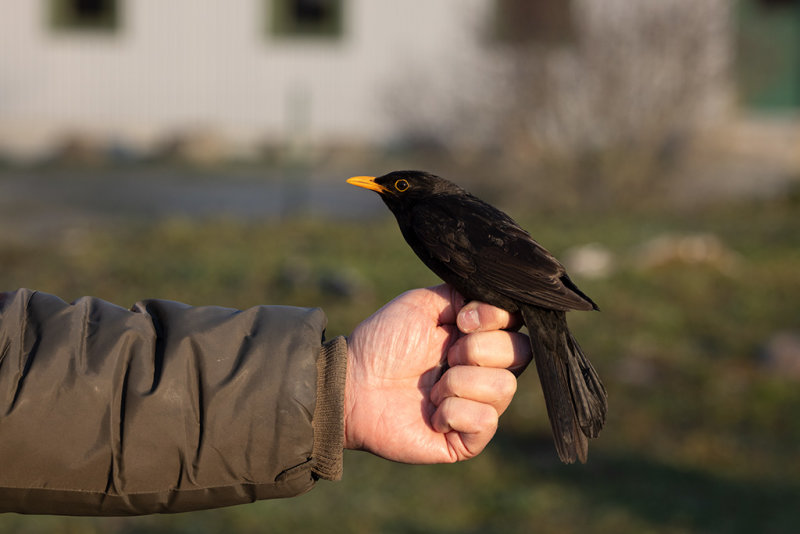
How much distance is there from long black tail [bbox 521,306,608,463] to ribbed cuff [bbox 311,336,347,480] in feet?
1.76

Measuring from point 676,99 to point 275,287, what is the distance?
6.44 meters

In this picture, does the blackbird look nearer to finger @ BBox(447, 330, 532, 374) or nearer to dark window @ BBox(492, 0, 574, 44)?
finger @ BBox(447, 330, 532, 374)

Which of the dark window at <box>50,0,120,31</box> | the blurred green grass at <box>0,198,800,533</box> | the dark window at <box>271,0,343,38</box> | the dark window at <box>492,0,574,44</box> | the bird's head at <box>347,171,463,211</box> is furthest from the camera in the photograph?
the dark window at <box>271,0,343,38</box>

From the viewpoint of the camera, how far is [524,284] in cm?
274

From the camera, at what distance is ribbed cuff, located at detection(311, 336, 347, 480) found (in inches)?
109

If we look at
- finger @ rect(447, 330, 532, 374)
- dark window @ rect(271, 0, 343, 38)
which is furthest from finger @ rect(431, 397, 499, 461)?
dark window @ rect(271, 0, 343, 38)

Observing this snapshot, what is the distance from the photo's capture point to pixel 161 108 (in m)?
21.7

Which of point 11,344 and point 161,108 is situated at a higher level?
point 11,344

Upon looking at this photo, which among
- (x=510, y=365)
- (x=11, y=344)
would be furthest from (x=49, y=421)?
(x=510, y=365)

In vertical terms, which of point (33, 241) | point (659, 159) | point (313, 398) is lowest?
point (33, 241)

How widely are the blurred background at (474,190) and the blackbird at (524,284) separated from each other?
320cm

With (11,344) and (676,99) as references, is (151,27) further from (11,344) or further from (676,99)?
(11,344)

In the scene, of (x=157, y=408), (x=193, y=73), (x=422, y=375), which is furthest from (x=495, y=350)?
(x=193, y=73)

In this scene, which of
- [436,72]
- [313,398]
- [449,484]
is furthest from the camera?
[436,72]
